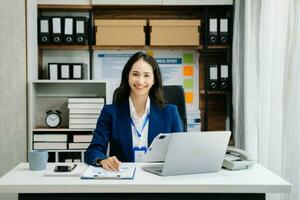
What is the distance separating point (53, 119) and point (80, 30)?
85 cm

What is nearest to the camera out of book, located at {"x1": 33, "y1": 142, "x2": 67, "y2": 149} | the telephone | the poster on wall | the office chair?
the telephone

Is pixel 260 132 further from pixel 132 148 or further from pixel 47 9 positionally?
pixel 47 9

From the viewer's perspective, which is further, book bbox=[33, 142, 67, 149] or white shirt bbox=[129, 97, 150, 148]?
book bbox=[33, 142, 67, 149]

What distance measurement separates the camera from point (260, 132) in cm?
Result: 299

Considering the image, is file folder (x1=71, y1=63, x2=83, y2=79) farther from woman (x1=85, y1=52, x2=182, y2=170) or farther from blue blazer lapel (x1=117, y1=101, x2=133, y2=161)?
blue blazer lapel (x1=117, y1=101, x2=133, y2=161)

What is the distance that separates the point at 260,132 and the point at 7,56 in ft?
6.46

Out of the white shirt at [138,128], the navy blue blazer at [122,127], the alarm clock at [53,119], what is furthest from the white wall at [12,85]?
the white shirt at [138,128]

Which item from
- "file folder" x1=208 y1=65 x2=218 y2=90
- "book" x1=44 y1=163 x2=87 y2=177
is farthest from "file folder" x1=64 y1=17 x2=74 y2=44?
"book" x1=44 y1=163 x2=87 y2=177

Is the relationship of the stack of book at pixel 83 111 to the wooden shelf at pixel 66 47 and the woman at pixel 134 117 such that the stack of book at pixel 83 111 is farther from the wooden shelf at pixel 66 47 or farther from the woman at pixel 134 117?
the woman at pixel 134 117

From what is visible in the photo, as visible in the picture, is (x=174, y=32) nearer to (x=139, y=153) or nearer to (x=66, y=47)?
(x=66, y=47)

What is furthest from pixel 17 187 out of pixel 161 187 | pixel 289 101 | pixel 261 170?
pixel 289 101

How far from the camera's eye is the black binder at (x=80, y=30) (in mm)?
3701

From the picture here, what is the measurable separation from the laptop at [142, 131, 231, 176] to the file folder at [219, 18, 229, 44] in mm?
2194

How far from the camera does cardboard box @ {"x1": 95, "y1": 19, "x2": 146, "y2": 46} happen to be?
3.76 meters
